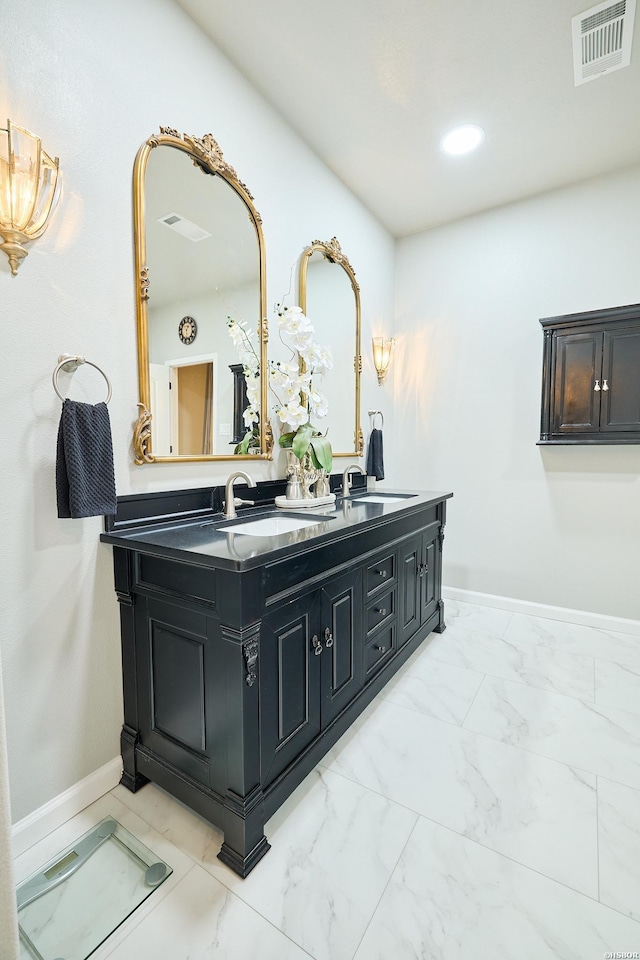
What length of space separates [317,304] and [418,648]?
2.16 m

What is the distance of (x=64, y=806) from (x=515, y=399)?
3284mm

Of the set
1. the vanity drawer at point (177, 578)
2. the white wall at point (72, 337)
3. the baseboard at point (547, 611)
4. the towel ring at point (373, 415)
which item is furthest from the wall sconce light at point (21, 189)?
the baseboard at point (547, 611)

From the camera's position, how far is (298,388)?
2.09 m

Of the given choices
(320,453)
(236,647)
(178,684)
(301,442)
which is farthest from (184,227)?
(178,684)

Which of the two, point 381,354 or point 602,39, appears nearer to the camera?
point 602,39

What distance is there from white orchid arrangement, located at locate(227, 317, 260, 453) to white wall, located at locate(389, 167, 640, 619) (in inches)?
72.0

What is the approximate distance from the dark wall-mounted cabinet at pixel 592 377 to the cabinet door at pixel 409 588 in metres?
1.34

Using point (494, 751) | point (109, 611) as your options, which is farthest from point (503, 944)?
point (109, 611)

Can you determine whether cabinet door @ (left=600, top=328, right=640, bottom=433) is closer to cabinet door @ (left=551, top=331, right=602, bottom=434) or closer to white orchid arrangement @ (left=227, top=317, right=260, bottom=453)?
cabinet door @ (left=551, top=331, right=602, bottom=434)

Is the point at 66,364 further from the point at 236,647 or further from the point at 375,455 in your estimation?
the point at 375,455

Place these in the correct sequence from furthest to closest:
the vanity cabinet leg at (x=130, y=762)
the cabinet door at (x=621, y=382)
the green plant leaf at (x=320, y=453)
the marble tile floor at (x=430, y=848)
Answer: the cabinet door at (x=621, y=382), the green plant leaf at (x=320, y=453), the vanity cabinet leg at (x=130, y=762), the marble tile floor at (x=430, y=848)

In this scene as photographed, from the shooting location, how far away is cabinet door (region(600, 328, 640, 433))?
2.59m

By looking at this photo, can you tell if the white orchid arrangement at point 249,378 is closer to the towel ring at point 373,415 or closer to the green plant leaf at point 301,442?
the green plant leaf at point 301,442

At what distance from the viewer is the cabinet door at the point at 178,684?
1.28 meters
